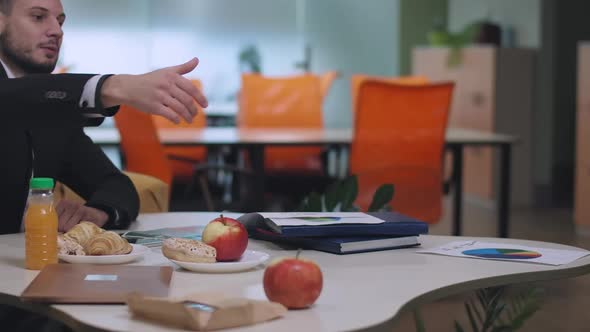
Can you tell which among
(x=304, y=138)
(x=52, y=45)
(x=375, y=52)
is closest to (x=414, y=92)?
(x=304, y=138)

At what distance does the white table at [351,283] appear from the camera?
125 cm

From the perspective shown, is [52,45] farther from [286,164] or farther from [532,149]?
[532,149]

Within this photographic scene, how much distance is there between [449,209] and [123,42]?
401 cm

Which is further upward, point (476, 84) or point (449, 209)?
point (476, 84)

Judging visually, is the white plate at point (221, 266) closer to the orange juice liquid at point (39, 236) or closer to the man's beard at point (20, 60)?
the orange juice liquid at point (39, 236)

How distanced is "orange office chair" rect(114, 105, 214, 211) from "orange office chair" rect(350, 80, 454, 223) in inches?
34.1

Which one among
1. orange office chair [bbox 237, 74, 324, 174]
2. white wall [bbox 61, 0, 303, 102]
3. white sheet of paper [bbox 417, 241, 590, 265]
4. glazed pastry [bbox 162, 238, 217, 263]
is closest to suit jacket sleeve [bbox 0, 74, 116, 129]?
glazed pastry [bbox 162, 238, 217, 263]

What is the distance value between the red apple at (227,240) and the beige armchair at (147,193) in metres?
1.17

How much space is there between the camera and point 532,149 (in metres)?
7.48

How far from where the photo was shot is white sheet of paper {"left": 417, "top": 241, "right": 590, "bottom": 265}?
171 centimetres

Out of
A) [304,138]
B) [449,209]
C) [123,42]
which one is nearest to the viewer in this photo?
[304,138]

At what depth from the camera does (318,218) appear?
1.85 meters

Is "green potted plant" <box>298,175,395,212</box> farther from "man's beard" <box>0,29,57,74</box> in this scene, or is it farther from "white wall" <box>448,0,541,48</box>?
"white wall" <box>448,0,541,48</box>

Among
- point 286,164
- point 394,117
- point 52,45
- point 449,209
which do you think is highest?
point 52,45
